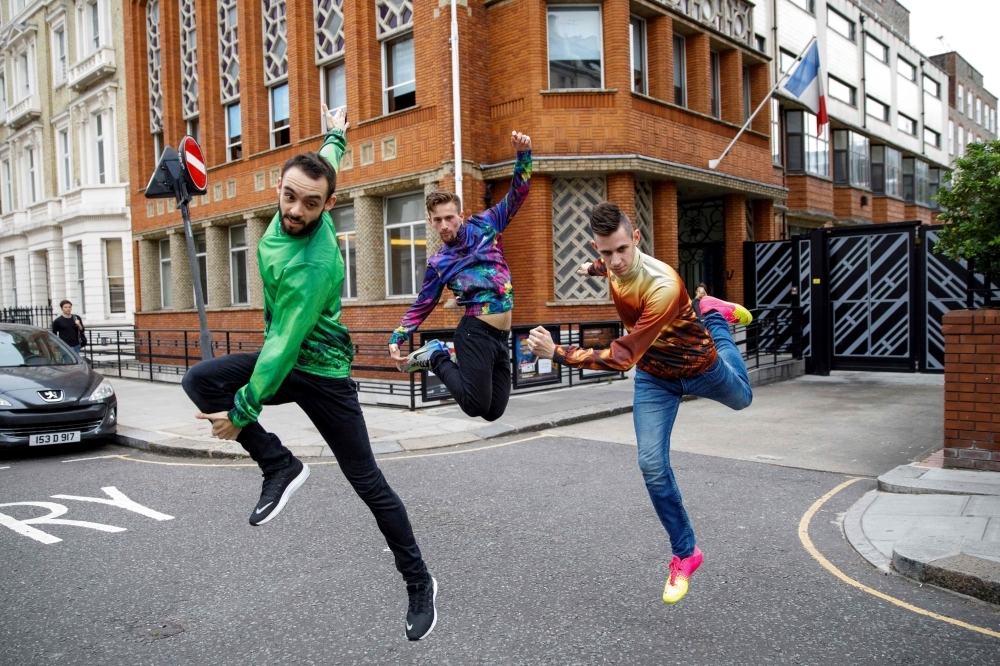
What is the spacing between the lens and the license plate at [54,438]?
28.8ft

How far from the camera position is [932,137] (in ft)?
133

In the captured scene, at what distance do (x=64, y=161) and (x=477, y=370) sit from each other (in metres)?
31.5

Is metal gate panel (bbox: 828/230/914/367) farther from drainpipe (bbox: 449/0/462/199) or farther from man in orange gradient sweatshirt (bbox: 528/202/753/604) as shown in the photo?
man in orange gradient sweatshirt (bbox: 528/202/753/604)

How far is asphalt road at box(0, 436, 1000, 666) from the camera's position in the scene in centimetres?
364

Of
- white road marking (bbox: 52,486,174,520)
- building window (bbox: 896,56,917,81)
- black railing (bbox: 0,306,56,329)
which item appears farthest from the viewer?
building window (bbox: 896,56,917,81)

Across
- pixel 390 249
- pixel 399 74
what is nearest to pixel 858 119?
pixel 399 74

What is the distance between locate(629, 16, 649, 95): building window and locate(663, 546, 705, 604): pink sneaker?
49.5 feet

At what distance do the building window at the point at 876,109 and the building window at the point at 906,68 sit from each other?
8.84ft

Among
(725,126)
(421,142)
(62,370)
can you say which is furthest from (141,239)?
(725,126)

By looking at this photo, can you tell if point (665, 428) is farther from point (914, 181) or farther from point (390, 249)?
point (914, 181)

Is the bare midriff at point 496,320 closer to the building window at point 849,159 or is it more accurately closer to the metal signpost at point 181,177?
the metal signpost at point 181,177

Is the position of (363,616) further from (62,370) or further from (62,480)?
(62,370)

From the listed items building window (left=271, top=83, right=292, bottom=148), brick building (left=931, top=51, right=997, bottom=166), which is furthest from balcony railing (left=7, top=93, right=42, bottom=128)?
brick building (left=931, top=51, right=997, bottom=166)

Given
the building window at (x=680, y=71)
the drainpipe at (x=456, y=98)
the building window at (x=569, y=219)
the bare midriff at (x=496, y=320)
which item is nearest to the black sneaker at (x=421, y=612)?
the bare midriff at (x=496, y=320)
